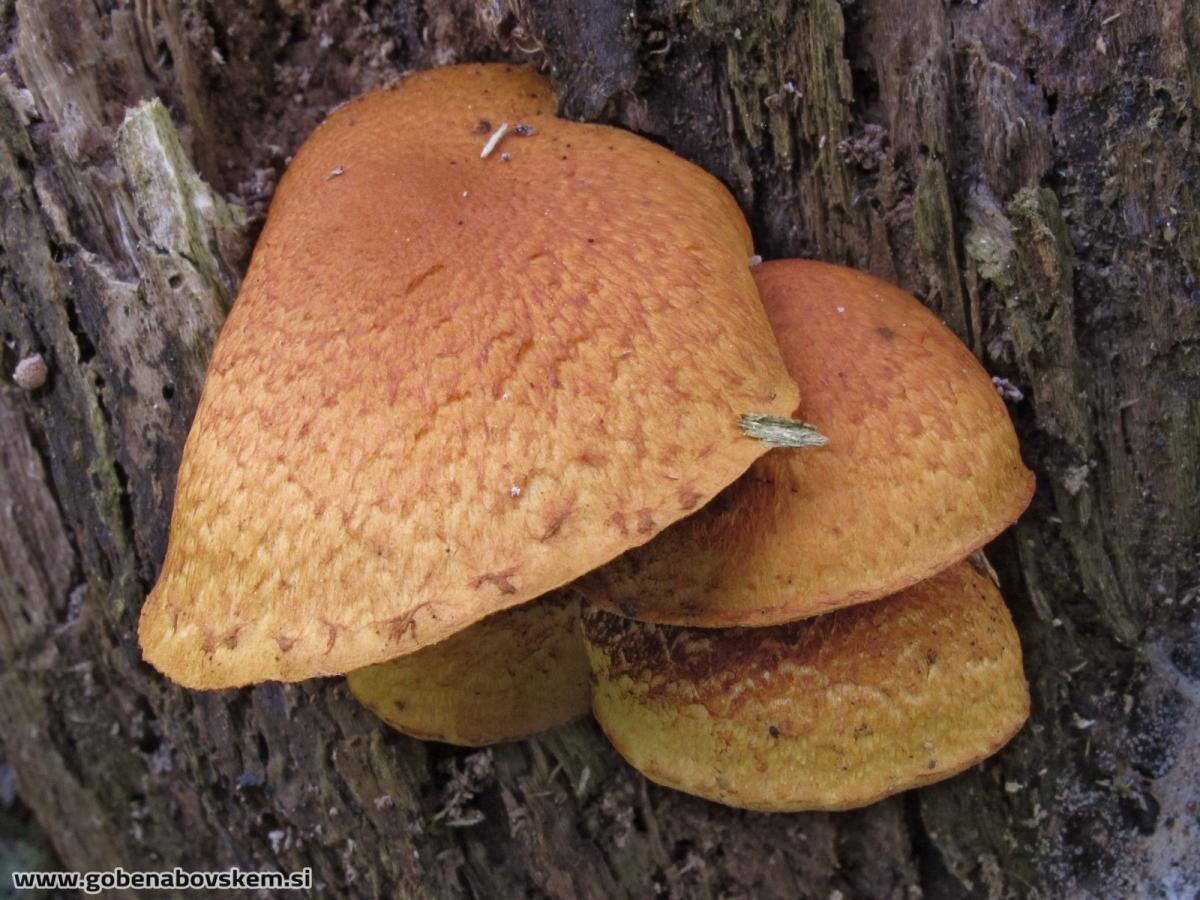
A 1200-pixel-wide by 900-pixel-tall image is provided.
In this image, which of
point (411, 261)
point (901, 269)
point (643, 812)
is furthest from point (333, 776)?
point (901, 269)

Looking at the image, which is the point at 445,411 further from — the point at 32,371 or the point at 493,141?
the point at 32,371

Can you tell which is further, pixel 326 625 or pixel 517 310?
pixel 517 310

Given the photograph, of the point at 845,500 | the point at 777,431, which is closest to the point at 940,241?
the point at 845,500

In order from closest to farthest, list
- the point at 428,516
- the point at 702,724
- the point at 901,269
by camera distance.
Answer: the point at 428,516, the point at 702,724, the point at 901,269

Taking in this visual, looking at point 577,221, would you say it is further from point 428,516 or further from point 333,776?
point 333,776

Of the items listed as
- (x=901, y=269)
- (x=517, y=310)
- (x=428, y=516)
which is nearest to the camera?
(x=428, y=516)

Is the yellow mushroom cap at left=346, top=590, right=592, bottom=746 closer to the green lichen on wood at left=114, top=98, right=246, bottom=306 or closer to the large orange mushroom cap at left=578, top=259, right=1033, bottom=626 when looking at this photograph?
the large orange mushroom cap at left=578, top=259, right=1033, bottom=626
